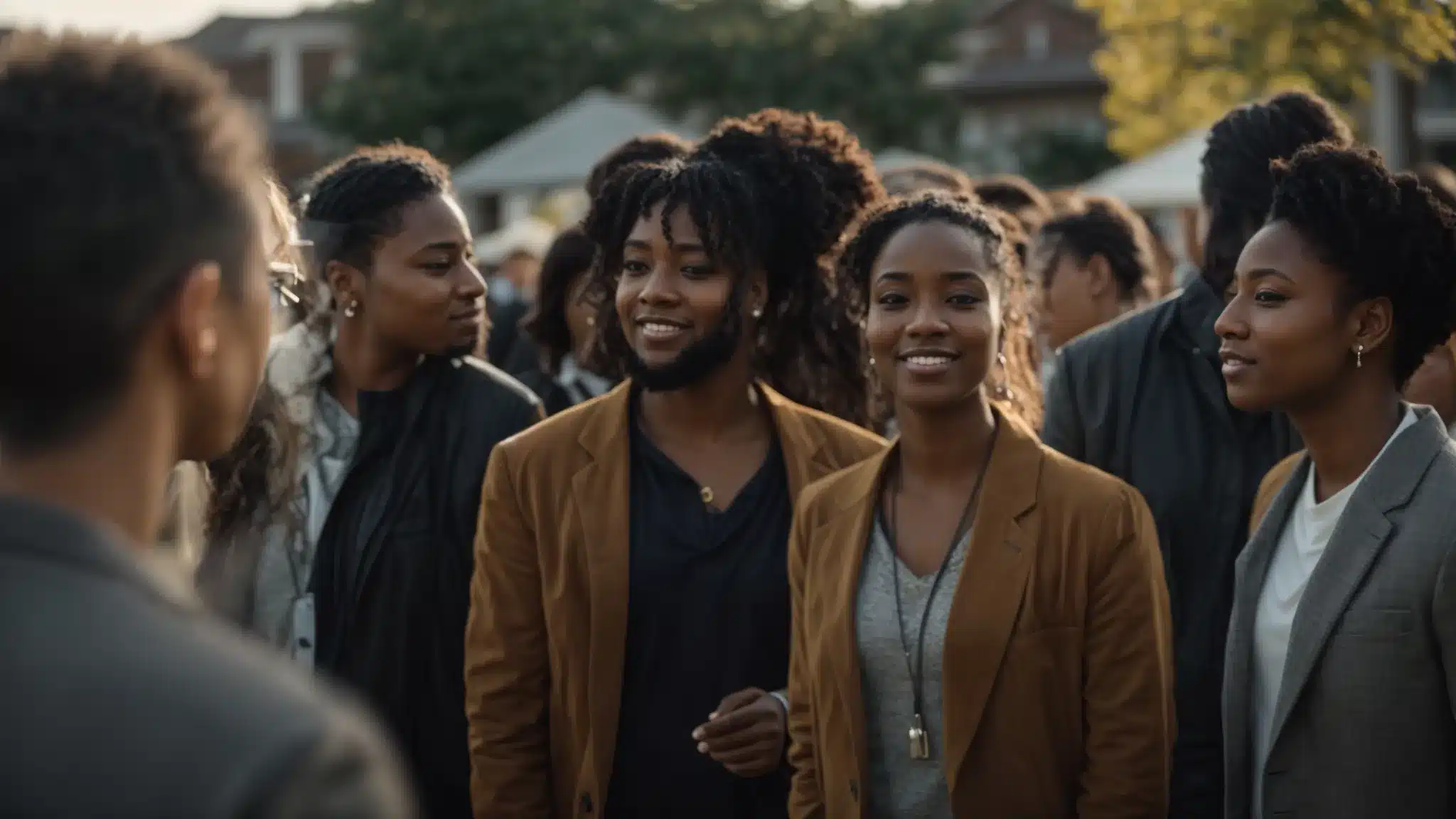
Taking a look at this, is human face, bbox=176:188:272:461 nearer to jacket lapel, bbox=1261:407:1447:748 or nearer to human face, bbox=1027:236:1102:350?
jacket lapel, bbox=1261:407:1447:748

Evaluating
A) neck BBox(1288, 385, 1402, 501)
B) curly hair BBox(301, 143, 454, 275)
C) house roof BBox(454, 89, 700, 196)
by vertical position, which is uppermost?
house roof BBox(454, 89, 700, 196)

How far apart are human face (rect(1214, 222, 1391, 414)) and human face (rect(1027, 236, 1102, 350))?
127 inches

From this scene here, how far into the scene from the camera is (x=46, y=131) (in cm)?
185

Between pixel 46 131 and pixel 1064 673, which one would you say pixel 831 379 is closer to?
pixel 1064 673

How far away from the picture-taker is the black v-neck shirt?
4375mm

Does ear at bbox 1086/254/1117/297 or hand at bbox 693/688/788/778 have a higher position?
ear at bbox 1086/254/1117/297

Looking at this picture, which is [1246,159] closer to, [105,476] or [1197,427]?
[1197,427]

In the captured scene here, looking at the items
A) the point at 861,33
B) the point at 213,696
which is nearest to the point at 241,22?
the point at 861,33

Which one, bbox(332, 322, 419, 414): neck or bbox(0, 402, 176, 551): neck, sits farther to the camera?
bbox(332, 322, 419, 414): neck

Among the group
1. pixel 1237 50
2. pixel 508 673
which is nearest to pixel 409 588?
pixel 508 673

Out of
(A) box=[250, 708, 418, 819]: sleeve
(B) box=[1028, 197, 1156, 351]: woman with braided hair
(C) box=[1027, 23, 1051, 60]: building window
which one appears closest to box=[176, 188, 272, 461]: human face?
(A) box=[250, 708, 418, 819]: sleeve

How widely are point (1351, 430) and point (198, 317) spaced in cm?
278

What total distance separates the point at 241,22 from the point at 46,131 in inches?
A: 3379

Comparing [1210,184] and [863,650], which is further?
[1210,184]
